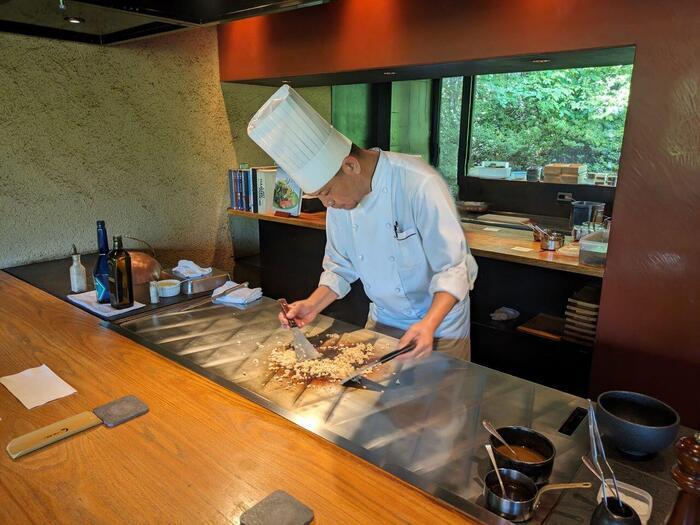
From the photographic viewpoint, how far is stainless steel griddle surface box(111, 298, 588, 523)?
0.95 meters

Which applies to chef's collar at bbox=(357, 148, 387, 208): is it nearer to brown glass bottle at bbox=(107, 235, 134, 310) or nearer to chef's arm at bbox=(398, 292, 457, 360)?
chef's arm at bbox=(398, 292, 457, 360)

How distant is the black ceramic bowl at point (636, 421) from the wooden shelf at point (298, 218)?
2266 mm

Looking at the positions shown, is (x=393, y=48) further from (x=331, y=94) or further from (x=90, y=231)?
(x=90, y=231)

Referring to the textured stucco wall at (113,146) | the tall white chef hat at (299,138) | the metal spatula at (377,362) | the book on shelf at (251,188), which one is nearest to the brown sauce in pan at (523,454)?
the metal spatula at (377,362)

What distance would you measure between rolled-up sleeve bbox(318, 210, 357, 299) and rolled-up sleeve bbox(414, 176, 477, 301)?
13.2 inches

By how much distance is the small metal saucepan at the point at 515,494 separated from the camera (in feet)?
2.66

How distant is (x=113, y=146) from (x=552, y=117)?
3.13m

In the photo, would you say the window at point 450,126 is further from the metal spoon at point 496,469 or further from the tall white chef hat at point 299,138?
the metal spoon at point 496,469

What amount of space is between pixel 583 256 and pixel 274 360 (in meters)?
1.55

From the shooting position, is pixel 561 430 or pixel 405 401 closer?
pixel 561 430

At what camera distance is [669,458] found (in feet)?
3.17

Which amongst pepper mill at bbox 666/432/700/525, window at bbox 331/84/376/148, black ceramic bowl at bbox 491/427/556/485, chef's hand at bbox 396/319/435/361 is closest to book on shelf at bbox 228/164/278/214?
window at bbox 331/84/376/148

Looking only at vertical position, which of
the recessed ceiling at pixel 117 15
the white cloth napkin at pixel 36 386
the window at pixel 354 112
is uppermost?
the recessed ceiling at pixel 117 15

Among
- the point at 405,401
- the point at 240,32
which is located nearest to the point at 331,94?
the point at 240,32
